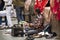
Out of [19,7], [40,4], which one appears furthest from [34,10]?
[19,7]

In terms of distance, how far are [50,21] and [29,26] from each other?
0.63 m

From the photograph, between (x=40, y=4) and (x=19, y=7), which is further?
(x=19, y=7)

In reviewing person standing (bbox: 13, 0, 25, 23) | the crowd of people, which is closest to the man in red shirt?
the crowd of people

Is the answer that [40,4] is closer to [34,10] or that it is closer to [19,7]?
[34,10]

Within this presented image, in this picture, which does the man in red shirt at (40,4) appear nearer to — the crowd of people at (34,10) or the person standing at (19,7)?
the crowd of people at (34,10)

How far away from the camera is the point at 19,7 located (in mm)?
5250

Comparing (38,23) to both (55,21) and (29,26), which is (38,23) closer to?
(29,26)

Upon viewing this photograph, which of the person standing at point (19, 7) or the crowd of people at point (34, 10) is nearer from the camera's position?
the crowd of people at point (34, 10)

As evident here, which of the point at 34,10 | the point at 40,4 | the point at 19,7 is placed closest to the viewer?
the point at 40,4

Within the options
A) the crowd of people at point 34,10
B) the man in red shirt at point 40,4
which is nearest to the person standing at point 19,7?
the crowd of people at point 34,10

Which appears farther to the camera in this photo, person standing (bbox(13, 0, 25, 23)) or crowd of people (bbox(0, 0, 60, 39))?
person standing (bbox(13, 0, 25, 23))

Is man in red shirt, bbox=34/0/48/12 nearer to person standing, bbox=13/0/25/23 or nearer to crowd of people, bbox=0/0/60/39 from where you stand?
crowd of people, bbox=0/0/60/39

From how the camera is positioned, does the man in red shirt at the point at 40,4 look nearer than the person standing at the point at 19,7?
Yes

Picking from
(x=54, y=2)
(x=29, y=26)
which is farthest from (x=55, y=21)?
(x=29, y=26)
